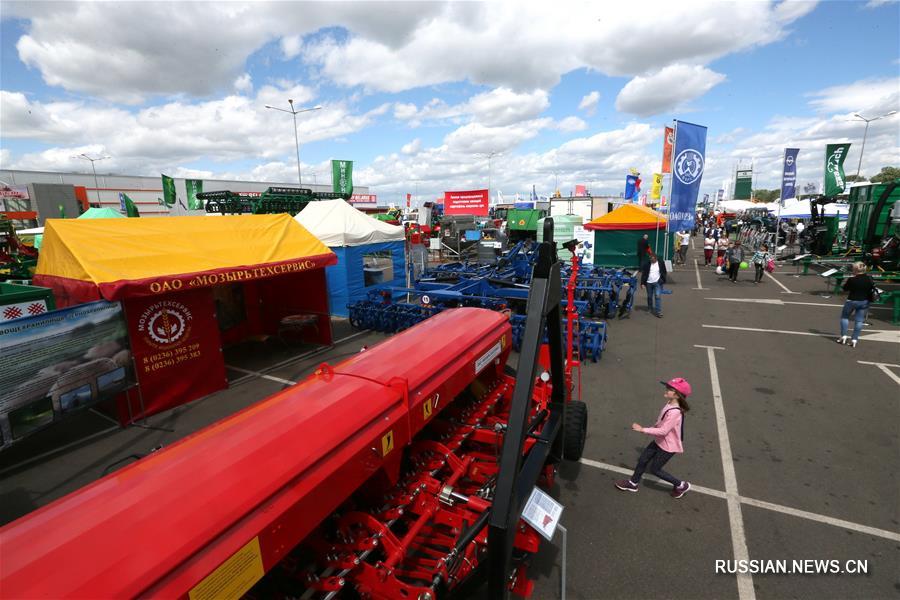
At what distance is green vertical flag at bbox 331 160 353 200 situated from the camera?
29875mm

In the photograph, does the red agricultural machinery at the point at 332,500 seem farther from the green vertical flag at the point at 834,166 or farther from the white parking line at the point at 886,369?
the green vertical flag at the point at 834,166

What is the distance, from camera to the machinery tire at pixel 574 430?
14.9 ft

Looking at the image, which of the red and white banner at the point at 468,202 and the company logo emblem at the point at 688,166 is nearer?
the company logo emblem at the point at 688,166

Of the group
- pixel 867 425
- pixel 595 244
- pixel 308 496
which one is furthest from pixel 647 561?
pixel 595 244

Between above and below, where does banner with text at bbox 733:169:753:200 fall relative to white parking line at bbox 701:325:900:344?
above

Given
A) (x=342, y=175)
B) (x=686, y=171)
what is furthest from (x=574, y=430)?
(x=342, y=175)

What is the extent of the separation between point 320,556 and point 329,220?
11.2 m

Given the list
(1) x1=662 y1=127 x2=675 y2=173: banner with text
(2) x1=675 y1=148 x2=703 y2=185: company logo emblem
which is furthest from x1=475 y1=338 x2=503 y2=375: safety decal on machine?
(1) x1=662 y1=127 x2=675 y2=173: banner with text

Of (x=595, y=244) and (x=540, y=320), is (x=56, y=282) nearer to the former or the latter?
(x=540, y=320)

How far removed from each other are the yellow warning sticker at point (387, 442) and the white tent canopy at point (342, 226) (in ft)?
33.1

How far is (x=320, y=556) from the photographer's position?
281 centimetres

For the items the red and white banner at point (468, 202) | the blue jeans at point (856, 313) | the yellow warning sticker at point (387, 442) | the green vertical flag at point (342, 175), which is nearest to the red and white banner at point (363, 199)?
the green vertical flag at point (342, 175)

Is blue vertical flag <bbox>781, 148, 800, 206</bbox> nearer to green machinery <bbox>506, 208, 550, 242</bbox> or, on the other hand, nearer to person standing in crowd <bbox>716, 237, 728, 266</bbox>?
person standing in crowd <bbox>716, 237, 728, 266</bbox>

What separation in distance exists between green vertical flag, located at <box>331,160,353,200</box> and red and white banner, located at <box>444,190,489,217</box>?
25.0 ft
